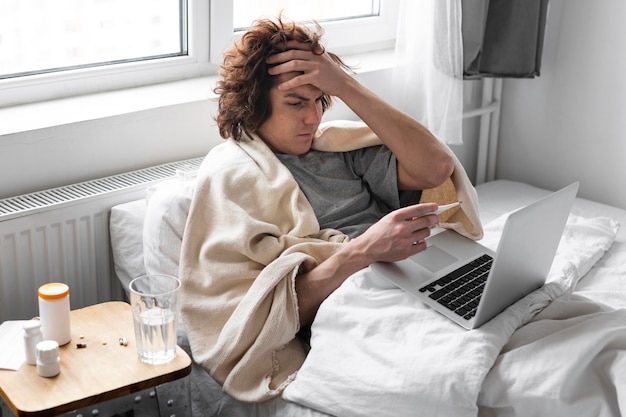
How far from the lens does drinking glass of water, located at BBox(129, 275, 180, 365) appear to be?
62.6 inches

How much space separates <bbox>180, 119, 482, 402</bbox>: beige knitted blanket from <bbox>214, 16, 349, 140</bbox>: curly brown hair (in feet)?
0.18

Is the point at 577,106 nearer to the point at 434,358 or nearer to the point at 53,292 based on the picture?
the point at 434,358

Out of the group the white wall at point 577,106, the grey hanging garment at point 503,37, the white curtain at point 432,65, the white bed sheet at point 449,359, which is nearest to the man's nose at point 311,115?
the white bed sheet at point 449,359

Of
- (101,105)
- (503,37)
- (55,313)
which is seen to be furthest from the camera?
(503,37)

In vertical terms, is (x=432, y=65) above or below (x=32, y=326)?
above

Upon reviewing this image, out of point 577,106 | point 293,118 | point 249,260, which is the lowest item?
point 249,260

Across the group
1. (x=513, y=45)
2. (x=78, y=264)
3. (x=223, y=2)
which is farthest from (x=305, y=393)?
(x=513, y=45)

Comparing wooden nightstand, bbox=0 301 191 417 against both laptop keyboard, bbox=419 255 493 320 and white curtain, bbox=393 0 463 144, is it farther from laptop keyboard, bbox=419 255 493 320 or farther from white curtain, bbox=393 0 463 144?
white curtain, bbox=393 0 463 144

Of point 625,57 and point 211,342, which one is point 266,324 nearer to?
point 211,342

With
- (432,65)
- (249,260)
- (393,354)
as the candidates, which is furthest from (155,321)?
(432,65)

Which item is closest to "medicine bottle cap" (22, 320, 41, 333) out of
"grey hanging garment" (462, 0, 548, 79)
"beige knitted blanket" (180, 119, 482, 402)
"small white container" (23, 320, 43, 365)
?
"small white container" (23, 320, 43, 365)

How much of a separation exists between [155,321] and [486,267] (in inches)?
28.2

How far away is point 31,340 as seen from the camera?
1590 mm

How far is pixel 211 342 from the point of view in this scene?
1.77m
